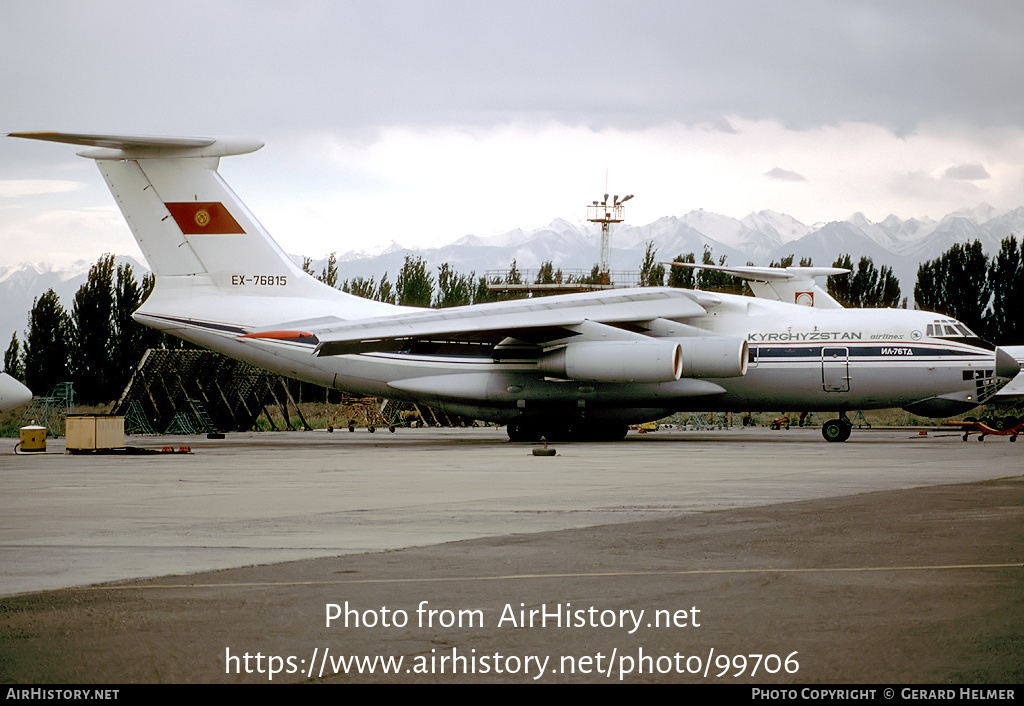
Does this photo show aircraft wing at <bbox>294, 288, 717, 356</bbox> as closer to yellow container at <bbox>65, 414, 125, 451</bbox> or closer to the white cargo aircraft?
yellow container at <bbox>65, 414, 125, 451</bbox>

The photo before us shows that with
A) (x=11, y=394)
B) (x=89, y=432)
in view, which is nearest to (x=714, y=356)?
(x=89, y=432)

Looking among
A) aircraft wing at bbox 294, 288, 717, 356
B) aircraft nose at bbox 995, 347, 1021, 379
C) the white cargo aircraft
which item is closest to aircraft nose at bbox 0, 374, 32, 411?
the white cargo aircraft

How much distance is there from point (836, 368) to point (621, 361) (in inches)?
189

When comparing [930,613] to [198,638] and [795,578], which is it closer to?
[795,578]

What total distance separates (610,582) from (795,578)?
1066 mm

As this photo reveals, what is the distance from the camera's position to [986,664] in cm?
435

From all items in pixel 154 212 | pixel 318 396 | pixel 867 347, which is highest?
pixel 154 212

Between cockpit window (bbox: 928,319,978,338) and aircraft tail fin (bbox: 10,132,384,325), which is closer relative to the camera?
cockpit window (bbox: 928,319,978,338)

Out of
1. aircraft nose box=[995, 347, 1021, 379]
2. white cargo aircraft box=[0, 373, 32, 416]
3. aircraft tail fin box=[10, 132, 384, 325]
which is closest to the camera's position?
white cargo aircraft box=[0, 373, 32, 416]

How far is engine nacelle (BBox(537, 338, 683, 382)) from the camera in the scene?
24.2 m

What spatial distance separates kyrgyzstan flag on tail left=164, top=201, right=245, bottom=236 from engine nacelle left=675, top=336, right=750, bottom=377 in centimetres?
1146

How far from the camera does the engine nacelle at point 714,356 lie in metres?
24.1

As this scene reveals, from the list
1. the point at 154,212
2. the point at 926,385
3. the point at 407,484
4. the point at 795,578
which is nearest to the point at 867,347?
the point at 926,385

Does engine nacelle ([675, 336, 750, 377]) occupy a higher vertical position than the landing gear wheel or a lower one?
higher
